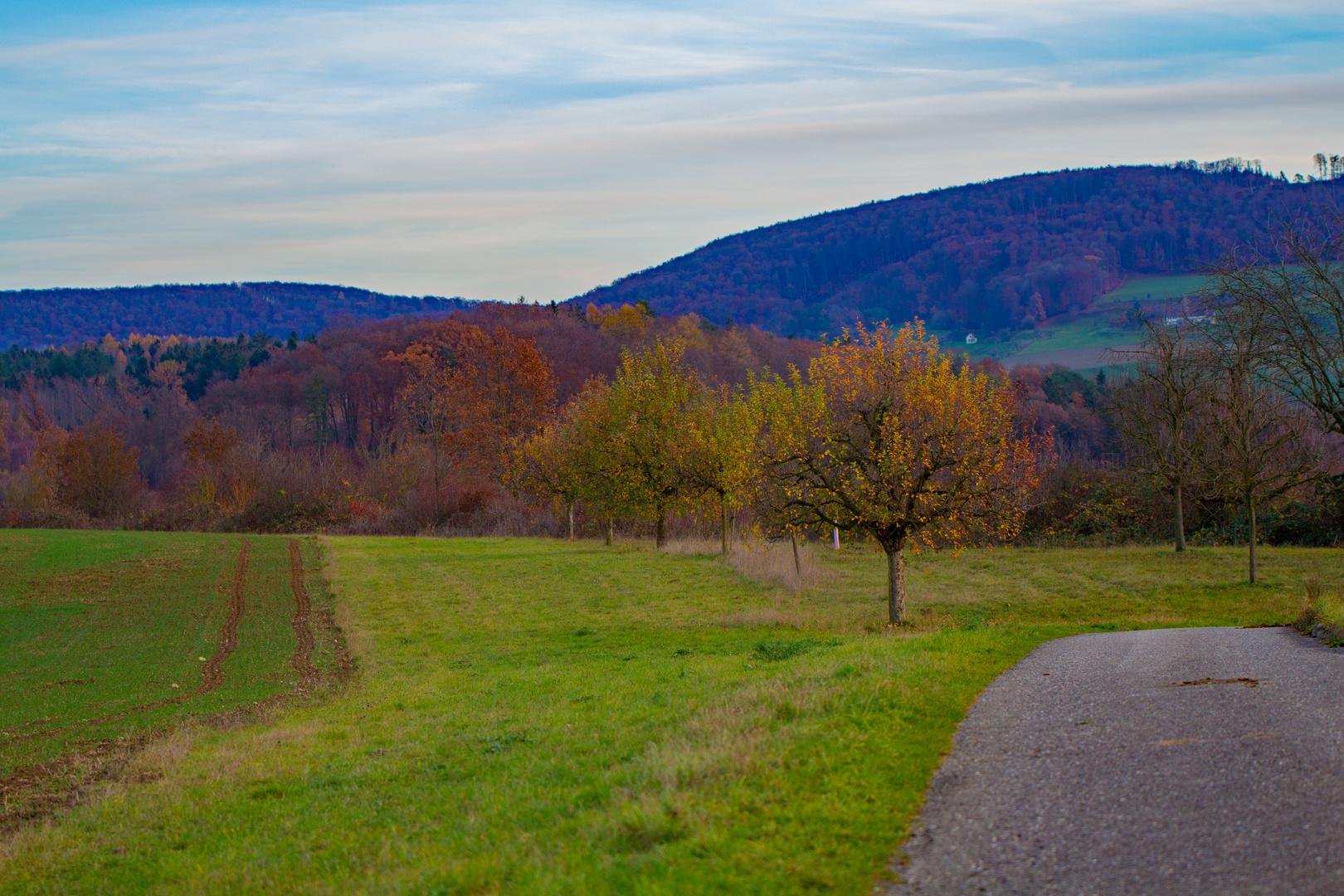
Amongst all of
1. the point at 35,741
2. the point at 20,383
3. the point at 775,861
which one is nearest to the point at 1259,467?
the point at 775,861

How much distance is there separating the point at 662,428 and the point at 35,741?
1034 inches

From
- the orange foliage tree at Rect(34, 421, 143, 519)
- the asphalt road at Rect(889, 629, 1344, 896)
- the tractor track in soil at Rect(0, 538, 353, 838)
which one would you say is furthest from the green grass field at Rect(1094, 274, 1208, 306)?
the asphalt road at Rect(889, 629, 1344, 896)

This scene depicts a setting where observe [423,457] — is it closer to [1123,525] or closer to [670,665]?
[1123,525]

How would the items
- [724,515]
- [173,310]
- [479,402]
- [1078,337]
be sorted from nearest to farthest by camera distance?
[724,515] → [479,402] → [1078,337] → [173,310]

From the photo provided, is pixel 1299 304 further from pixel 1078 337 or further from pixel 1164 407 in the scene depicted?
pixel 1078 337

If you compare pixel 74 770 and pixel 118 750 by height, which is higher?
pixel 74 770

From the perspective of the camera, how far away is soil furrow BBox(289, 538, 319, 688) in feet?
62.7

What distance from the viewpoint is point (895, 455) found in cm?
2025

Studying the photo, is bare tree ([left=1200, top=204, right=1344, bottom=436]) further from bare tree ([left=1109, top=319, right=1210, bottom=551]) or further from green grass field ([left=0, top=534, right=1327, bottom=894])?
bare tree ([left=1109, top=319, right=1210, bottom=551])

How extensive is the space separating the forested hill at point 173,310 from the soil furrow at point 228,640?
150520 mm

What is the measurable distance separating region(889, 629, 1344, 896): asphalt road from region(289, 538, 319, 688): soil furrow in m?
14.1

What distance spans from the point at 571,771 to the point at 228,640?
18197mm

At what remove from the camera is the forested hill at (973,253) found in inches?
4835

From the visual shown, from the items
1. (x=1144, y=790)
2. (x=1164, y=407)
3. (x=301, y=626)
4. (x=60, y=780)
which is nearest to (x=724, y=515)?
(x=1164, y=407)
